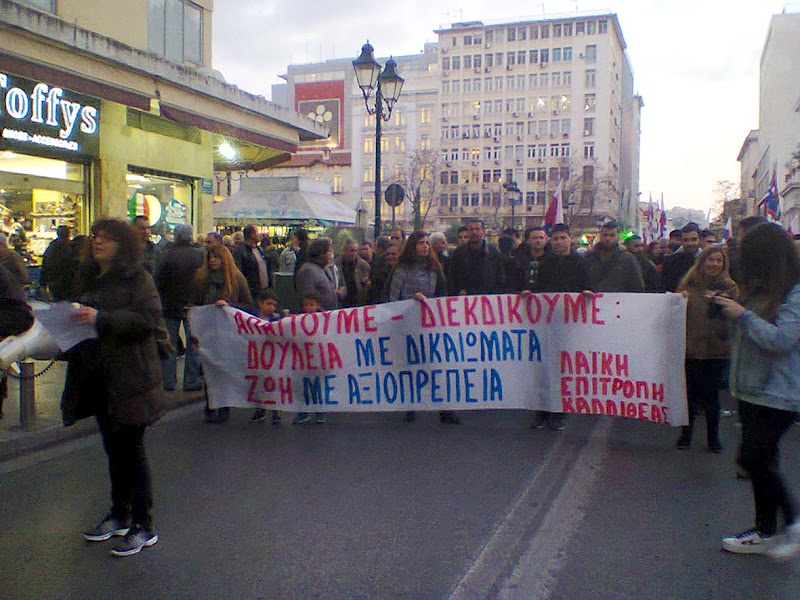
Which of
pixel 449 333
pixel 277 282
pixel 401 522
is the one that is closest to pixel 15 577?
pixel 401 522

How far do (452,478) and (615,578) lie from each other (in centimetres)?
191

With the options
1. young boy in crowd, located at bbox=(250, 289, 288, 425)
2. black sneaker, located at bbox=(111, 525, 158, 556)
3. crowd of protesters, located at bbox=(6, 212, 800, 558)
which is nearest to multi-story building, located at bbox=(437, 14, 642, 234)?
crowd of protesters, located at bbox=(6, 212, 800, 558)

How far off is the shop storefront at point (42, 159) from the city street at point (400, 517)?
320 inches

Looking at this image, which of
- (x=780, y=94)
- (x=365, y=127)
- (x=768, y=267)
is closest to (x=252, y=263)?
(x=768, y=267)

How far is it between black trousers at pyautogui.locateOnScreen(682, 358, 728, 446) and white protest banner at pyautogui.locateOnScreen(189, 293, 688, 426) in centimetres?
41

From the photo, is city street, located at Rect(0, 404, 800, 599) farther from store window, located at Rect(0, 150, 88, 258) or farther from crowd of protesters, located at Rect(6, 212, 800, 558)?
store window, located at Rect(0, 150, 88, 258)

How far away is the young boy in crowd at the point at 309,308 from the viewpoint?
793cm

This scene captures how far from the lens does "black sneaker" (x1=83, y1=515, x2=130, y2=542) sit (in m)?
4.66

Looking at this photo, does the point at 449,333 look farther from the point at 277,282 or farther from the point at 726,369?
the point at 277,282

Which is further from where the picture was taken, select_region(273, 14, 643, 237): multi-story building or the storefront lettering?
select_region(273, 14, 643, 237): multi-story building

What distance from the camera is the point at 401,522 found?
4988 millimetres

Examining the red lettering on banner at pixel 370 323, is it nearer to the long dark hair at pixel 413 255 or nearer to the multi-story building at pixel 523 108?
the long dark hair at pixel 413 255

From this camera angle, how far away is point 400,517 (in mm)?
5078

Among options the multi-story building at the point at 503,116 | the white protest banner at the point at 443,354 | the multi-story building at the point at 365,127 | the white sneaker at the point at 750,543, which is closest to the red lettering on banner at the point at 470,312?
the white protest banner at the point at 443,354
